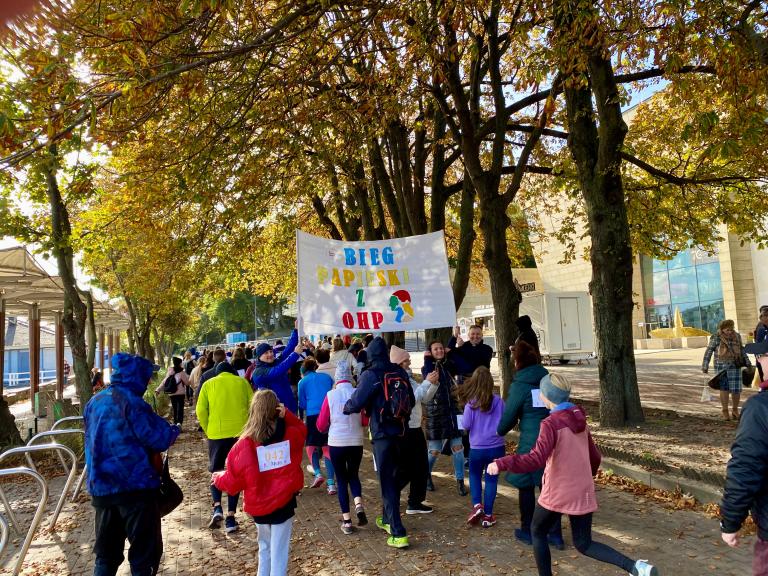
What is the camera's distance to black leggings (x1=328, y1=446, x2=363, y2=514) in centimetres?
646

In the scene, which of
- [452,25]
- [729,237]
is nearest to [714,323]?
[729,237]

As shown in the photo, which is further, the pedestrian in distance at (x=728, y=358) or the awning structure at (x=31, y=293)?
the awning structure at (x=31, y=293)

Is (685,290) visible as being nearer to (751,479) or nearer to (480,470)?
(480,470)

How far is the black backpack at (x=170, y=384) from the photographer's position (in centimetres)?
1488

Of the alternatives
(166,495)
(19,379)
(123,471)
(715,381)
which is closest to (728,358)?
(715,381)

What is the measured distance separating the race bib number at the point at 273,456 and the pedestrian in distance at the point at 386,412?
55.6 inches

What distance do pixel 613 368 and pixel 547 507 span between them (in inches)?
239

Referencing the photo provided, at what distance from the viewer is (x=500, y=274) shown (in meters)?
11.6

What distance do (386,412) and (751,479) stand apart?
3.40 metres

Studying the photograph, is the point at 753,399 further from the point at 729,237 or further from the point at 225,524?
the point at 729,237

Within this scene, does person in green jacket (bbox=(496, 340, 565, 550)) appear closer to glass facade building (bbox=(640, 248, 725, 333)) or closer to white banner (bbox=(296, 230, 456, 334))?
white banner (bbox=(296, 230, 456, 334))

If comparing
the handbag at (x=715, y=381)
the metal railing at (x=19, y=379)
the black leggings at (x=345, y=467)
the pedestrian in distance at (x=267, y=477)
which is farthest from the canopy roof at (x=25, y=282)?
the metal railing at (x=19, y=379)

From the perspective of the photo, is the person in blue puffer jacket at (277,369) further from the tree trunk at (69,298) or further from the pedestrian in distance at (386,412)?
the tree trunk at (69,298)

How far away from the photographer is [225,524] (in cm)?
682
